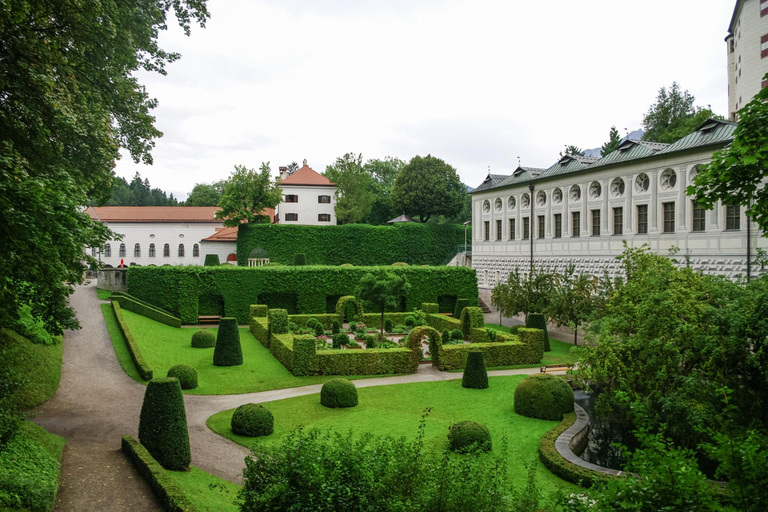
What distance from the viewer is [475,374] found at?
1948 cm

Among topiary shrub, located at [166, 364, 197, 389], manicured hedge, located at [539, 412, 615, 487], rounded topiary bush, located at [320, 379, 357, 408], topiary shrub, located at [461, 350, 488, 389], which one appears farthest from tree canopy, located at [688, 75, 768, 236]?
topiary shrub, located at [166, 364, 197, 389]

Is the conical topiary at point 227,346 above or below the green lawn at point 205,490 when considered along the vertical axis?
above

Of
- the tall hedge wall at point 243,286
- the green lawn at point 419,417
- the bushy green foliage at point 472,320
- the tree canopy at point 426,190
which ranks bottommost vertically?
the green lawn at point 419,417

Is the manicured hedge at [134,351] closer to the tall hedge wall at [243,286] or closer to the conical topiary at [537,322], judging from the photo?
the tall hedge wall at [243,286]

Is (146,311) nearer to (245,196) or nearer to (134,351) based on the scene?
(134,351)

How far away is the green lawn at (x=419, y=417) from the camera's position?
43.9 ft

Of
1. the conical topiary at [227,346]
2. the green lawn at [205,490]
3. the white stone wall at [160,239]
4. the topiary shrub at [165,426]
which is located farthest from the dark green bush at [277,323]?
the white stone wall at [160,239]

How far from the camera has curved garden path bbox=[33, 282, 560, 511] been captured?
9.59 metres

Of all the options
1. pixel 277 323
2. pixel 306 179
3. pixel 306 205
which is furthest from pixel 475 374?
pixel 306 179

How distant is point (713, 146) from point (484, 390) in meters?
15.0

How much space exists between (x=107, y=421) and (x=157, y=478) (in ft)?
20.5

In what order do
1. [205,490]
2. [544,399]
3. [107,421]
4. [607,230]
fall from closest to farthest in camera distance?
[205,490]
[107,421]
[544,399]
[607,230]

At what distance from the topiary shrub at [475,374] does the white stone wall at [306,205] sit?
122ft

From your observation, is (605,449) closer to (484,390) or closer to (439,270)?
(484,390)
